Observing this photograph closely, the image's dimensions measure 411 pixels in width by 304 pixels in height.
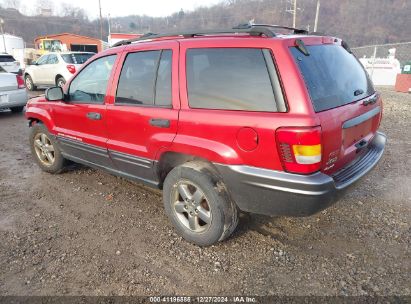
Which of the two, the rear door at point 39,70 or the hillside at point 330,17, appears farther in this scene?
the hillside at point 330,17

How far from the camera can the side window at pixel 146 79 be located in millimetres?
3236

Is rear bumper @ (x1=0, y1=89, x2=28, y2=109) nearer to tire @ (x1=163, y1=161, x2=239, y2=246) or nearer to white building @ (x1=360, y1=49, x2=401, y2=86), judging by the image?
tire @ (x1=163, y1=161, x2=239, y2=246)

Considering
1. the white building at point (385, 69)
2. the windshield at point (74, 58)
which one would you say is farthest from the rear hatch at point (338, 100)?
the white building at point (385, 69)

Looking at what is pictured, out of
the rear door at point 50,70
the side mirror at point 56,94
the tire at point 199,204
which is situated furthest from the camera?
the rear door at point 50,70

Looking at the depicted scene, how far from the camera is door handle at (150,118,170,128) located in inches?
124

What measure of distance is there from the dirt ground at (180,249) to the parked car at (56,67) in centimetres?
908

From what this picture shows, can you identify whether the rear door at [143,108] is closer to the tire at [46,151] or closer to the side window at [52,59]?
the tire at [46,151]

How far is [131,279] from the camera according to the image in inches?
109

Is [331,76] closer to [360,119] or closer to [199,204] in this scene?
[360,119]

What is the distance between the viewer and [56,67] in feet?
42.1

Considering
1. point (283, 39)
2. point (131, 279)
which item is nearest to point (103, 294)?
point (131, 279)

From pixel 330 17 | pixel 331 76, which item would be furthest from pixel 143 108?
pixel 330 17

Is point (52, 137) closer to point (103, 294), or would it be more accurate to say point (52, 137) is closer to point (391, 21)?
point (103, 294)

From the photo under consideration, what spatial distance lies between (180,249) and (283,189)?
118 cm
